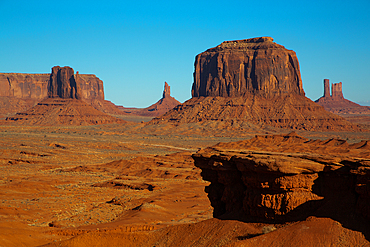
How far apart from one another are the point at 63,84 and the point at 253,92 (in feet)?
262

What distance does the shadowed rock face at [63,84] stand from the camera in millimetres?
160250

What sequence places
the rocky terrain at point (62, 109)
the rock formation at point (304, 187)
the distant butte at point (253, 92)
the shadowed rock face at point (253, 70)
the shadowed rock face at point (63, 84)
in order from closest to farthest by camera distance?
the rock formation at point (304, 187) < the distant butte at point (253, 92) < the shadowed rock face at point (253, 70) < the rocky terrain at point (62, 109) < the shadowed rock face at point (63, 84)

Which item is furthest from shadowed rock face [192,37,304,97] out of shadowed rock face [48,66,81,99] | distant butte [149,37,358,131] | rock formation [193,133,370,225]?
rock formation [193,133,370,225]

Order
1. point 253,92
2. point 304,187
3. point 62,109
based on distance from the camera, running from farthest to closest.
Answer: point 62,109 → point 253,92 → point 304,187

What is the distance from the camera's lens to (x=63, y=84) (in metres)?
160

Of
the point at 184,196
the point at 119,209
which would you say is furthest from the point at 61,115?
the point at 119,209

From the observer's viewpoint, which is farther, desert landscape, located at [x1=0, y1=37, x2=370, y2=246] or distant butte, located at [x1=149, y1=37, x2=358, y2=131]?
distant butte, located at [x1=149, y1=37, x2=358, y2=131]

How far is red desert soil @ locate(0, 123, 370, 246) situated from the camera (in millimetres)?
13734

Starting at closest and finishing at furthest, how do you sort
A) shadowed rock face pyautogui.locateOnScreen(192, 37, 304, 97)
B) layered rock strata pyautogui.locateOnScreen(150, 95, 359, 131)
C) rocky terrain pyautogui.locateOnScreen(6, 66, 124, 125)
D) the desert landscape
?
the desert landscape < layered rock strata pyautogui.locateOnScreen(150, 95, 359, 131) < shadowed rock face pyautogui.locateOnScreen(192, 37, 304, 97) < rocky terrain pyautogui.locateOnScreen(6, 66, 124, 125)

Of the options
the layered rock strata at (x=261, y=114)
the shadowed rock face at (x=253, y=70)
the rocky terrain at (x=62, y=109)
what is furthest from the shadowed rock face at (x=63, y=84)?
the shadowed rock face at (x=253, y=70)

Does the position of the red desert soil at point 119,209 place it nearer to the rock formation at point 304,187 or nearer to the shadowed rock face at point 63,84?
the rock formation at point 304,187

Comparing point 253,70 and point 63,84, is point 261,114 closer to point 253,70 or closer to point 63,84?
point 253,70

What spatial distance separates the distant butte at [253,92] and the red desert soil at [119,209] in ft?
204

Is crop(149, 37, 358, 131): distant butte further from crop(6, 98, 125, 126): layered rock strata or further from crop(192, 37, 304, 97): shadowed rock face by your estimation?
crop(6, 98, 125, 126): layered rock strata
